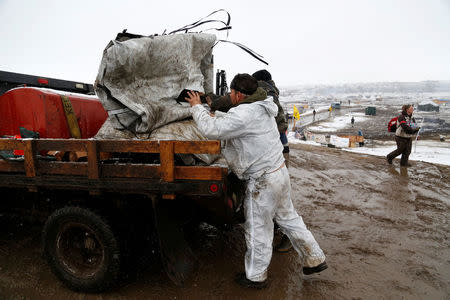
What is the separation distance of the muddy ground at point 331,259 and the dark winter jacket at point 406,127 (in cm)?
231

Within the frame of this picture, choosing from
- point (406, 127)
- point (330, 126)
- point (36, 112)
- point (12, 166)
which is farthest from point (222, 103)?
point (330, 126)

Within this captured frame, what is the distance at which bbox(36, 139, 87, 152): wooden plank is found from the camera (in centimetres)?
230

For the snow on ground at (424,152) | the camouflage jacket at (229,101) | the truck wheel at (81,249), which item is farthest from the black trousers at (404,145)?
the truck wheel at (81,249)

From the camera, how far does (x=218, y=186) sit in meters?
2.18

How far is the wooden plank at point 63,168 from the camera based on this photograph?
7.75ft

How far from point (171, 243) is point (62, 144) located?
1323 mm

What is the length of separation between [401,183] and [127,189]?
259 inches

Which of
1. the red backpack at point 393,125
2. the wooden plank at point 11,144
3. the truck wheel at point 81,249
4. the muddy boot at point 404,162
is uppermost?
the wooden plank at point 11,144

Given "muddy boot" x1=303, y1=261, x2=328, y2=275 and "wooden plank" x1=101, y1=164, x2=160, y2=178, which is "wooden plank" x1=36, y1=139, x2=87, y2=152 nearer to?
"wooden plank" x1=101, y1=164, x2=160, y2=178

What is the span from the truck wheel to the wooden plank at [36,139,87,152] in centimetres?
56

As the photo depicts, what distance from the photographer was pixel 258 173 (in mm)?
2451

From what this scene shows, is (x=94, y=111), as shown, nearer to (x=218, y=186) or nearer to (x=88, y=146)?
(x=88, y=146)

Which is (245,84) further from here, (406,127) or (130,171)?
(406,127)

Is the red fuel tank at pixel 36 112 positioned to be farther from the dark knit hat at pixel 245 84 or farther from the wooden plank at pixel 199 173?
the dark knit hat at pixel 245 84
